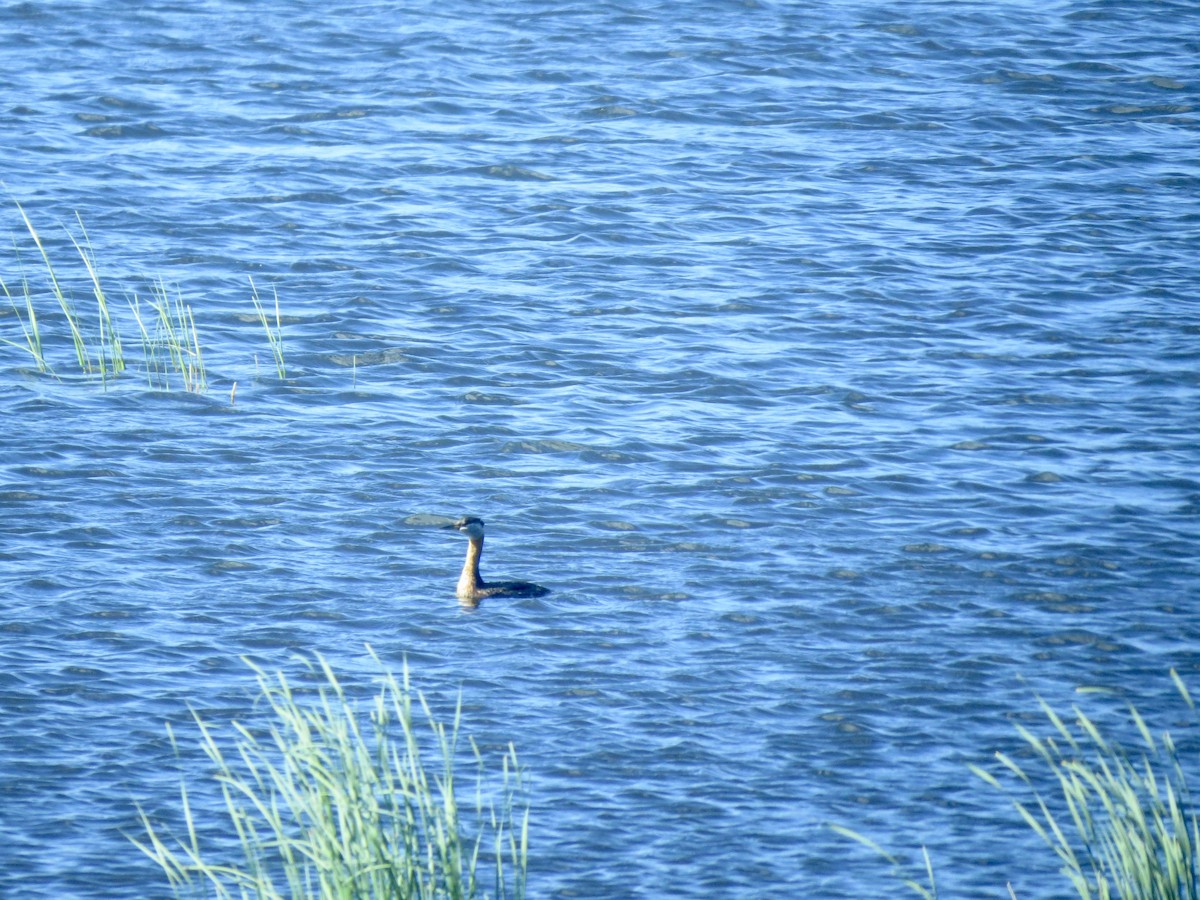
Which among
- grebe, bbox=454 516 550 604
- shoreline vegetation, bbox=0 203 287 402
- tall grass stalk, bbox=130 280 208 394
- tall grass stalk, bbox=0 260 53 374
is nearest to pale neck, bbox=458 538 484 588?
grebe, bbox=454 516 550 604

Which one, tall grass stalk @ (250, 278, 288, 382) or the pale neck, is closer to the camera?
the pale neck

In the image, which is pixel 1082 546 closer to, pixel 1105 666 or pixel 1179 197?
pixel 1105 666

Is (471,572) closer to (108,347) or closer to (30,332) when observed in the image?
(108,347)

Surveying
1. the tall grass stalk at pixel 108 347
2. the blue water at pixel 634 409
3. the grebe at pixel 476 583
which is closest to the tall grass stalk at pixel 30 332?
the blue water at pixel 634 409

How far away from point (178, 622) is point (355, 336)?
592cm

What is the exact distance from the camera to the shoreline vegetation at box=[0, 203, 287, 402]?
15.9 meters

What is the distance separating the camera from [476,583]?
12516 mm

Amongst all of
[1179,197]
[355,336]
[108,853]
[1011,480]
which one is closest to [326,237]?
[355,336]

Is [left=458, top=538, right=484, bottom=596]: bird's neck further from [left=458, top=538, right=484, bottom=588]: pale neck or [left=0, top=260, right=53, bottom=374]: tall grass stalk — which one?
[left=0, top=260, right=53, bottom=374]: tall grass stalk

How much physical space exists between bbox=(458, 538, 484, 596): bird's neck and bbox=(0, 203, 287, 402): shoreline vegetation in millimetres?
3786

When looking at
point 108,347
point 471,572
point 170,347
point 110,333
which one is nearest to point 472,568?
point 471,572

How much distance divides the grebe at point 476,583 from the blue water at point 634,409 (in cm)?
28

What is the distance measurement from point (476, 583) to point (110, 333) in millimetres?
5254

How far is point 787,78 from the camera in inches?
985
